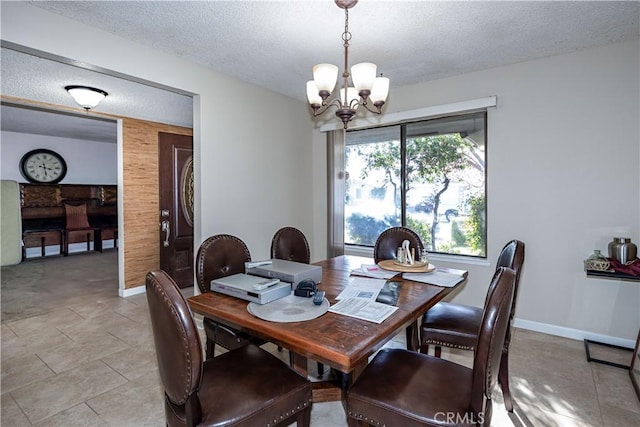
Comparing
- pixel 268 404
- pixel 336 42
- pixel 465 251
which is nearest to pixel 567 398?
pixel 465 251

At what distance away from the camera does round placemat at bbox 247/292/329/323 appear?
1.36 metres

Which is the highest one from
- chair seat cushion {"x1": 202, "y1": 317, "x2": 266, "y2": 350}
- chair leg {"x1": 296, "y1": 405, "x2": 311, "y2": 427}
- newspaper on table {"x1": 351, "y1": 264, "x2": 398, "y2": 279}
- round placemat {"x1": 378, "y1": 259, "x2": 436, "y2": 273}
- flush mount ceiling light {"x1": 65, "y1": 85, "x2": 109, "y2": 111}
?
flush mount ceiling light {"x1": 65, "y1": 85, "x2": 109, "y2": 111}

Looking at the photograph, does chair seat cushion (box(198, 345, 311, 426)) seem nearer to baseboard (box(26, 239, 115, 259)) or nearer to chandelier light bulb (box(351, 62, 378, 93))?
chandelier light bulb (box(351, 62, 378, 93))

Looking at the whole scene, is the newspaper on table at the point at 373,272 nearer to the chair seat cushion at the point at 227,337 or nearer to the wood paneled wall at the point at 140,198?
the chair seat cushion at the point at 227,337

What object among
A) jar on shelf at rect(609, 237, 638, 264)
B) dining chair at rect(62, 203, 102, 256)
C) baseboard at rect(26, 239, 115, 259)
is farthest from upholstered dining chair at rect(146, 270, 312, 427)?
baseboard at rect(26, 239, 115, 259)

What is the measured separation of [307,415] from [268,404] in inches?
11.2

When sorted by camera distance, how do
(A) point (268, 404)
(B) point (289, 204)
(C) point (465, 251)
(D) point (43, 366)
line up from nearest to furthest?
(A) point (268, 404), (D) point (43, 366), (C) point (465, 251), (B) point (289, 204)

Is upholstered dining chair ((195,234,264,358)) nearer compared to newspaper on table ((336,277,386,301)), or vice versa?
newspaper on table ((336,277,386,301))

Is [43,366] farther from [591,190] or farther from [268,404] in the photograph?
[591,190]

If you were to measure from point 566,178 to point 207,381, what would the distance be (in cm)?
321

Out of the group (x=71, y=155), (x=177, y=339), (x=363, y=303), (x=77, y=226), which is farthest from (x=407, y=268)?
(x=71, y=155)

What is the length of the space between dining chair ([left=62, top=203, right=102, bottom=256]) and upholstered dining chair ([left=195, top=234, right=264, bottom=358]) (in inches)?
256

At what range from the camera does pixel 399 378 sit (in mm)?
1386

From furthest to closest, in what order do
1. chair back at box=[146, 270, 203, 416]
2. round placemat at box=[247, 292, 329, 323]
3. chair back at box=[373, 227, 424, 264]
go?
chair back at box=[373, 227, 424, 264] → round placemat at box=[247, 292, 329, 323] → chair back at box=[146, 270, 203, 416]
